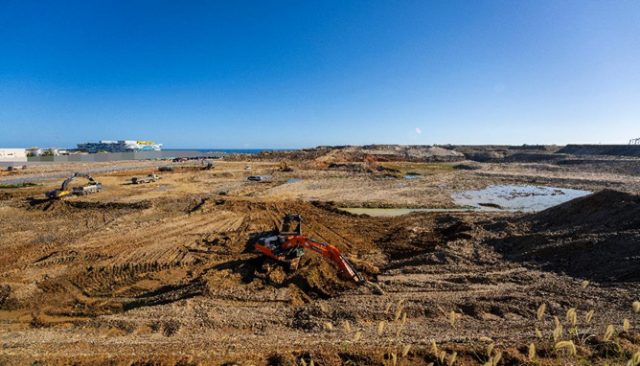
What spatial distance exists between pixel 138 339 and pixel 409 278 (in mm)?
7976

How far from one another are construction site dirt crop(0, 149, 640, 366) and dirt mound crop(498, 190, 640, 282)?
6cm

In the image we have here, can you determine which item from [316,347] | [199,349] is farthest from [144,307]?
[316,347]

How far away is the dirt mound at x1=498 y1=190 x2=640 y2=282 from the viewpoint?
870cm

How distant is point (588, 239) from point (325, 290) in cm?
984

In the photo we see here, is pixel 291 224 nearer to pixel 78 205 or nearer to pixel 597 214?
pixel 597 214

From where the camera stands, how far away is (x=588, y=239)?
33.2ft

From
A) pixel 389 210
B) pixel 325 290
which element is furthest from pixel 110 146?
pixel 325 290

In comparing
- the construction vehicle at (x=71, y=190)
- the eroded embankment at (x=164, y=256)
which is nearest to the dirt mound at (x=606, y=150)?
the eroded embankment at (x=164, y=256)

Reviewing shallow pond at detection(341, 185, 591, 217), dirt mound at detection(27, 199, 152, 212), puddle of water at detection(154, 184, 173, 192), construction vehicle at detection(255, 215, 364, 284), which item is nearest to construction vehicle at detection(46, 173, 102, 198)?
dirt mound at detection(27, 199, 152, 212)

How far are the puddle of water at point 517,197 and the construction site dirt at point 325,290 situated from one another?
5.61 metres

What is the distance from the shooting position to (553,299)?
24.3ft

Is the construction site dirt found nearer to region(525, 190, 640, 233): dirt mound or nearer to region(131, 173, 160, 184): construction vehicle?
region(525, 190, 640, 233): dirt mound

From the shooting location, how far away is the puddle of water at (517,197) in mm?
22719

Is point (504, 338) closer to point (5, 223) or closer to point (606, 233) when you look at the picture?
point (606, 233)
